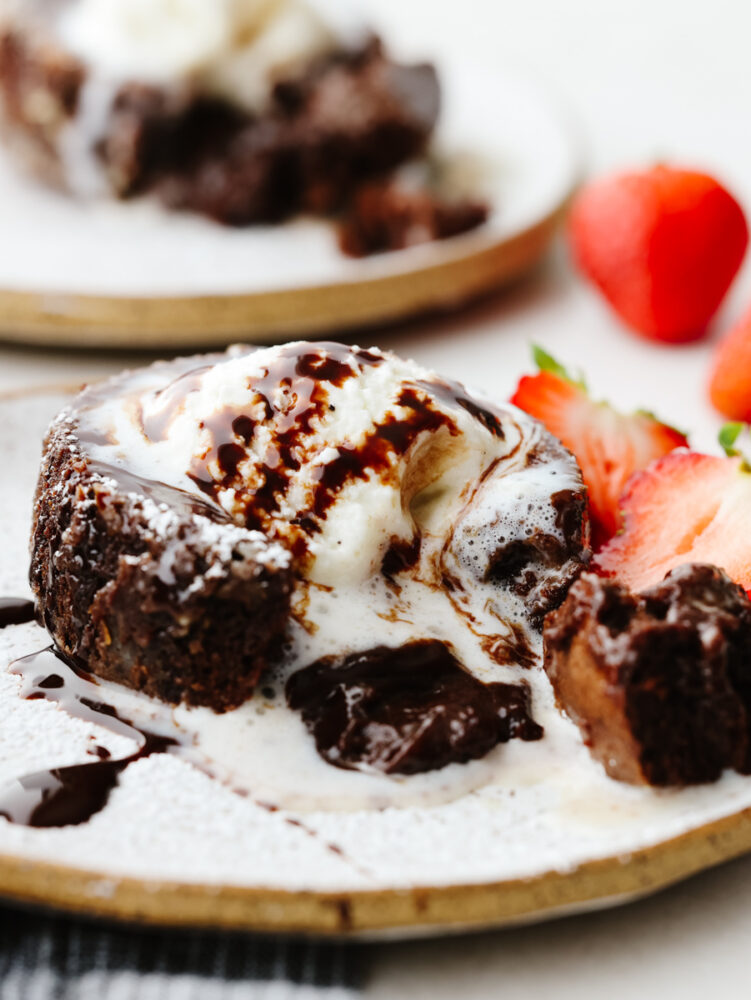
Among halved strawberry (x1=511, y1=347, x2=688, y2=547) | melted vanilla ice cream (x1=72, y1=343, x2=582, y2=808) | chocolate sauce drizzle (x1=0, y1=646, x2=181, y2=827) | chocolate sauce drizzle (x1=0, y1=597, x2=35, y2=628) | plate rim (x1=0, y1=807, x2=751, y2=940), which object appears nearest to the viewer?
plate rim (x1=0, y1=807, x2=751, y2=940)

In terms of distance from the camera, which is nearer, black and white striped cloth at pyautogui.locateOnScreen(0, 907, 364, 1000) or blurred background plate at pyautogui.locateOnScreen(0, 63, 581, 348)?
black and white striped cloth at pyautogui.locateOnScreen(0, 907, 364, 1000)

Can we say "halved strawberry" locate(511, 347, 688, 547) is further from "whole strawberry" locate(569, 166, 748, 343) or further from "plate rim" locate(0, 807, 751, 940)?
"whole strawberry" locate(569, 166, 748, 343)

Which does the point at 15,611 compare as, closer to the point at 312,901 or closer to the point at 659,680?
the point at 312,901

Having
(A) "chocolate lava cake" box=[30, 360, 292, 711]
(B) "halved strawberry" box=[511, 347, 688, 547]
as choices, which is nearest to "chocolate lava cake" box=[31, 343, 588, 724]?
(A) "chocolate lava cake" box=[30, 360, 292, 711]

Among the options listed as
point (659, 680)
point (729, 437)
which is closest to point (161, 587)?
point (659, 680)

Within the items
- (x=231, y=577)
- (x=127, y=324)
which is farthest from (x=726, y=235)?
(x=231, y=577)

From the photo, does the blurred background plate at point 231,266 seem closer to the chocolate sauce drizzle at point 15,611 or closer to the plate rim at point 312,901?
the chocolate sauce drizzle at point 15,611
